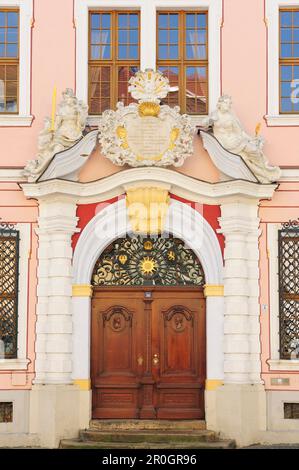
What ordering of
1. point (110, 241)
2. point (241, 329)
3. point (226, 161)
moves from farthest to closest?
point (110, 241) → point (226, 161) → point (241, 329)

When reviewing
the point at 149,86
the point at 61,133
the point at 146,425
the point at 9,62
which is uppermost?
the point at 9,62

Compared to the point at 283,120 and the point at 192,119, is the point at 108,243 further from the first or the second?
the point at 283,120

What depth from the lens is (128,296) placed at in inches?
717

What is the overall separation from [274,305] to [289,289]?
1.24 ft

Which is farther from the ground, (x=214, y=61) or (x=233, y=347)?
(x=214, y=61)

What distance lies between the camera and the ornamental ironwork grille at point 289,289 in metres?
17.9

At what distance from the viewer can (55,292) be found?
17.7 metres

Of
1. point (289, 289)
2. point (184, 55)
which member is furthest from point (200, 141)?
point (289, 289)

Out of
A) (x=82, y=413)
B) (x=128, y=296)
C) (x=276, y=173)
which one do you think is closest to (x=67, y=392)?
(x=82, y=413)

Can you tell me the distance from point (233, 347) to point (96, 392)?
8.04ft

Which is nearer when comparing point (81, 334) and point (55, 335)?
point (55, 335)
